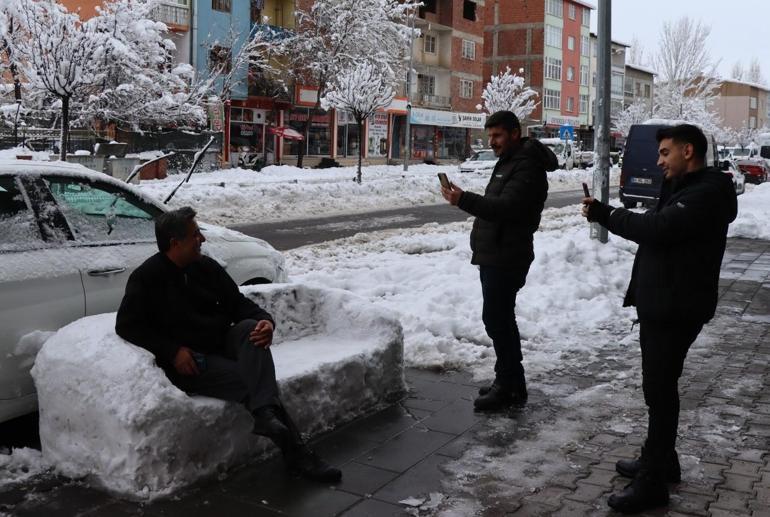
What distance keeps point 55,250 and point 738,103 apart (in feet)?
403

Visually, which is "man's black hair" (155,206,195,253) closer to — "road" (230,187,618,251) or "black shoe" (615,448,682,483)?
"black shoe" (615,448,682,483)

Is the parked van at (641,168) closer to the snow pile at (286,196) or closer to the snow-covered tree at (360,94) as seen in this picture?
the snow pile at (286,196)

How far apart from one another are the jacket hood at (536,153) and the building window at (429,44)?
5316 cm

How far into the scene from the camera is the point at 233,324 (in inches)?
184

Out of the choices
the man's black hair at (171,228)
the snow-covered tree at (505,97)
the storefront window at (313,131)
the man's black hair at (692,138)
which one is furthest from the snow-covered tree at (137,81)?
the snow-covered tree at (505,97)

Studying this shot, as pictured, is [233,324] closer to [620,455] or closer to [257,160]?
[620,455]

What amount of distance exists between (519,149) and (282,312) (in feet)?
6.19

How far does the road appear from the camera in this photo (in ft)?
52.3

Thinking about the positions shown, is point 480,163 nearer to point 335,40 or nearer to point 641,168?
point 335,40

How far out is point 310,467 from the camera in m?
4.26

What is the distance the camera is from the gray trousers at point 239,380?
4273 millimetres

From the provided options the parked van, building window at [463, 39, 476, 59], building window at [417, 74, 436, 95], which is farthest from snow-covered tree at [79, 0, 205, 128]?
building window at [463, 39, 476, 59]

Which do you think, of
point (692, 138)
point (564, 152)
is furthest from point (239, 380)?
point (564, 152)

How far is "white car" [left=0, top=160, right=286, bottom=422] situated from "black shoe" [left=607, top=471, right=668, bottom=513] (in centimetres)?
304
